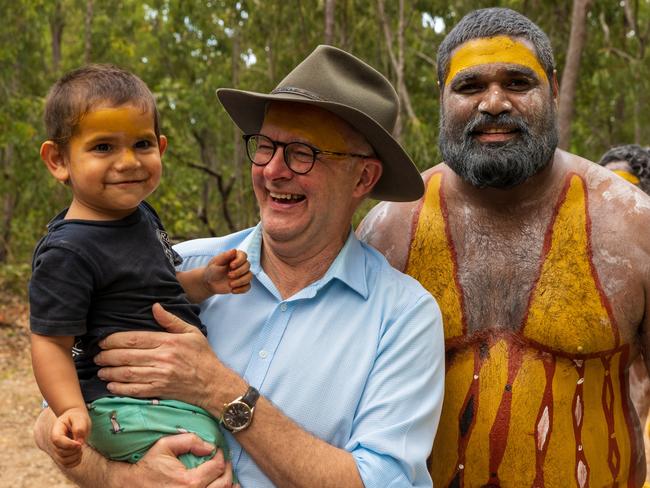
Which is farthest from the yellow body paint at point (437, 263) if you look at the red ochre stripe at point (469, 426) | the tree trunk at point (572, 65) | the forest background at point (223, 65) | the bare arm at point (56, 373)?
the forest background at point (223, 65)

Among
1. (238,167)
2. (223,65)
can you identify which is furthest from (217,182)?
(223,65)

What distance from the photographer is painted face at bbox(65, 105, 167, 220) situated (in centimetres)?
209

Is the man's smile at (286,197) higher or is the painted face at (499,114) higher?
the painted face at (499,114)

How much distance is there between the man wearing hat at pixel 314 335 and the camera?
2.11 m

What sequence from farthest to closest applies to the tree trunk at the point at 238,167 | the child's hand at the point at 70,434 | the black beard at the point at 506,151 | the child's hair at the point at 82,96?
the tree trunk at the point at 238,167, the black beard at the point at 506,151, the child's hair at the point at 82,96, the child's hand at the point at 70,434

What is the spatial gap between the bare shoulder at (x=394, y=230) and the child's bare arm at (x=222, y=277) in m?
0.62

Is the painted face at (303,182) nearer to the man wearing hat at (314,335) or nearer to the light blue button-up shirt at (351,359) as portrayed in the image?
the man wearing hat at (314,335)

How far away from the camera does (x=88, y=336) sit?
214cm

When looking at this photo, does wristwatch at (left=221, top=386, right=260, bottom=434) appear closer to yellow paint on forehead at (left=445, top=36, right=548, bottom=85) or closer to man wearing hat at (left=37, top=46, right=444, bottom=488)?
man wearing hat at (left=37, top=46, right=444, bottom=488)

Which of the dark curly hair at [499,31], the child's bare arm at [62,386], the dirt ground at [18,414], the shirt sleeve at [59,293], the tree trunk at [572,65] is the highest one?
the tree trunk at [572,65]

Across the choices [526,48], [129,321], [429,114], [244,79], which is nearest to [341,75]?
[526,48]

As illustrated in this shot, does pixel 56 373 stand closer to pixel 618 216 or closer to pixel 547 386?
pixel 547 386

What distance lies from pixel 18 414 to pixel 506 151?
742 centimetres

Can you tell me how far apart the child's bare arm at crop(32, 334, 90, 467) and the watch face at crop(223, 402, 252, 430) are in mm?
367
